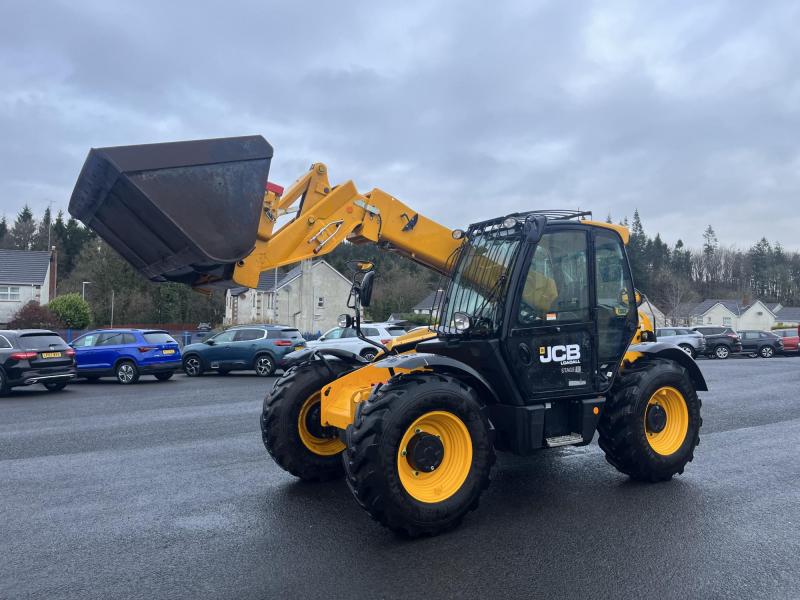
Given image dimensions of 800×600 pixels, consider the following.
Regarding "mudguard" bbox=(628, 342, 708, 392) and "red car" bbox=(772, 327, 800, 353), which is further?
"red car" bbox=(772, 327, 800, 353)

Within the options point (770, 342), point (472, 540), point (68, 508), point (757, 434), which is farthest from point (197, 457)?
point (770, 342)

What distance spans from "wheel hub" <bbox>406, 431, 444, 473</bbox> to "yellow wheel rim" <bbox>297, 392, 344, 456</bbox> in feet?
5.29

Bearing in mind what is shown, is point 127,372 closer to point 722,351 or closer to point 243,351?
point 243,351

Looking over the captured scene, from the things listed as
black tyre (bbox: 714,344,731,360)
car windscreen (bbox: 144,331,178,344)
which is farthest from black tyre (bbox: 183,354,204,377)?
black tyre (bbox: 714,344,731,360)

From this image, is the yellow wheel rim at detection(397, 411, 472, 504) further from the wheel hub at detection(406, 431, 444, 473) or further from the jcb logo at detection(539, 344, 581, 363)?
the jcb logo at detection(539, 344, 581, 363)

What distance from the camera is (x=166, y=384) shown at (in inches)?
738

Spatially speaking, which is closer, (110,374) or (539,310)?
(539,310)

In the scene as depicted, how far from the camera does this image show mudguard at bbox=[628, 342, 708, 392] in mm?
6801

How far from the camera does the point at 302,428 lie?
659 centimetres

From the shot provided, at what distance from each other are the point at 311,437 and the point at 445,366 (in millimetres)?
1948

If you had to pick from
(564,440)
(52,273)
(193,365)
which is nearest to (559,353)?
(564,440)

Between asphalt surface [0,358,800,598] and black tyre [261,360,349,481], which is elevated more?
black tyre [261,360,349,481]

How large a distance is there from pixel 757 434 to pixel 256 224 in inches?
304

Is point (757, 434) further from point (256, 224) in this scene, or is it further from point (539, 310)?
point (256, 224)
